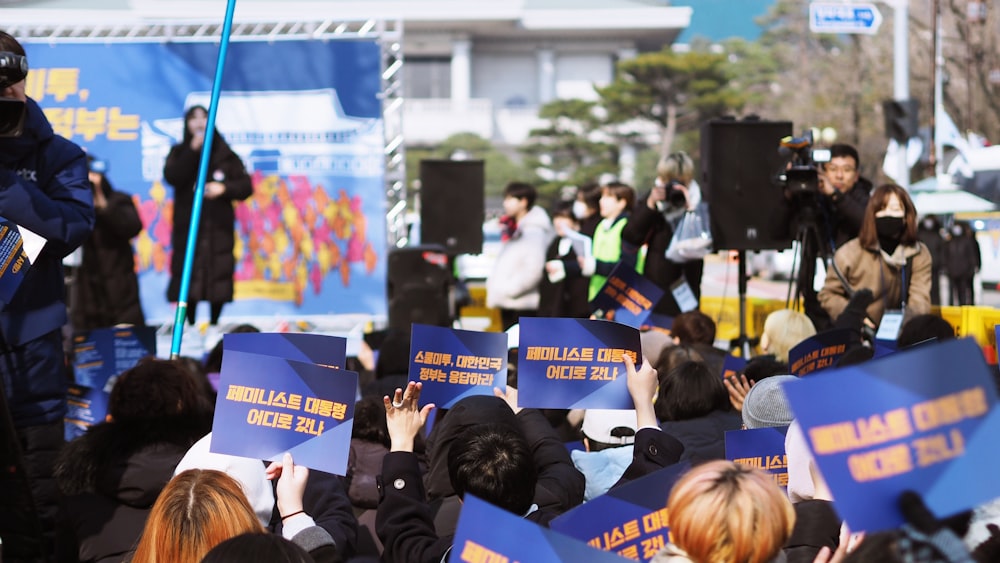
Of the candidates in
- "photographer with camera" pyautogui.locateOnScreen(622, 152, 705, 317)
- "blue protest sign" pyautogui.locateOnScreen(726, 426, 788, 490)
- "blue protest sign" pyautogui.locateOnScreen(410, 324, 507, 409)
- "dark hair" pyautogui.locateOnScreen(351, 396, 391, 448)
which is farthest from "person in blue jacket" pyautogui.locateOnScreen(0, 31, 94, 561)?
"photographer with camera" pyautogui.locateOnScreen(622, 152, 705, 317)

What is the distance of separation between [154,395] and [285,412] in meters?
0.78

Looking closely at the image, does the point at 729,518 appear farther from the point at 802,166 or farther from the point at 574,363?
the point at 802,166

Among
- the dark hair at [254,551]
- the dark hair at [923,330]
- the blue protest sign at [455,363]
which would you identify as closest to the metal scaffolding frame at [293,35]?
the dark hair at [923,330]

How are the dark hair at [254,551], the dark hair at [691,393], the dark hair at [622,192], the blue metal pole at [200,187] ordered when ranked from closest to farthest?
the dark hair at [254,551] < the dark hair at [691,393] < the blue metal pole at [200,187] < the dark hair at [622,192]

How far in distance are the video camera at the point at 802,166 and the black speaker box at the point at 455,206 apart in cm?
592

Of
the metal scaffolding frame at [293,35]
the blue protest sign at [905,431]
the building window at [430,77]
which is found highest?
the building window at [430,77]

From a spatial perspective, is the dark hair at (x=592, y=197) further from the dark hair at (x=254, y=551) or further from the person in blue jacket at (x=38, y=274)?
the dark hair at (x=254, y=551)

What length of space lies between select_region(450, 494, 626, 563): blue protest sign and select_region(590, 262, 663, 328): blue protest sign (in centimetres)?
374

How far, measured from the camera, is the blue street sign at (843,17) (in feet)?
47.9

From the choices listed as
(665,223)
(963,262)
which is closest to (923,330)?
(665,223)

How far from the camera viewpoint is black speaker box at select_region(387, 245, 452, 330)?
38.3 feet

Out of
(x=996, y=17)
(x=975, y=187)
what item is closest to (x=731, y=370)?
(x=975, y=187)

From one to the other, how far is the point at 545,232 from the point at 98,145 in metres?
4.03

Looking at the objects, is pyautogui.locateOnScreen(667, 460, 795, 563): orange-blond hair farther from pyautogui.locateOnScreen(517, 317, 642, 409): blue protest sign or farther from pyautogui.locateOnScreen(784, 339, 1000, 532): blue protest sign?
pyautogui.locateOnScreen(517, 317, 642, 409): blue protest sign
